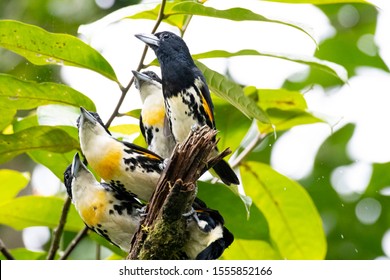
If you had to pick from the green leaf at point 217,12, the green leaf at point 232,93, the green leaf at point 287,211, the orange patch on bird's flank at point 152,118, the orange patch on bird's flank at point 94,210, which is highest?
the green leaf at point 217,12

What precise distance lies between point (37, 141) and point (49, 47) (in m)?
0.29

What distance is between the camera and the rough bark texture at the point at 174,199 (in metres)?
2.01

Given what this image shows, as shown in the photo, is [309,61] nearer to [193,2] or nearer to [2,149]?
[193,2]

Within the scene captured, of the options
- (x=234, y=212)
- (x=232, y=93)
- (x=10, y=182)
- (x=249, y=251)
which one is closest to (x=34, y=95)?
(x=232, y=93)

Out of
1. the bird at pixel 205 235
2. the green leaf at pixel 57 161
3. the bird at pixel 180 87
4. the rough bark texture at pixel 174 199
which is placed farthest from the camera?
the green leaf at pixel 57 161

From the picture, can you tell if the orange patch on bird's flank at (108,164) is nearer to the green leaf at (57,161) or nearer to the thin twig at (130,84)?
the thin twig at (130,84)

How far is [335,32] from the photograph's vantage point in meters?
4.33

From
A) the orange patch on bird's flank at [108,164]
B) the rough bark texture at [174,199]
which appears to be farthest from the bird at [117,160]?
the rough bark texture at [174,199]

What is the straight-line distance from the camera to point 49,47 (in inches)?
95.3

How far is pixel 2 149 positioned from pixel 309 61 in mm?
990

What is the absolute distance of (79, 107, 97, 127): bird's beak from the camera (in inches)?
93.3

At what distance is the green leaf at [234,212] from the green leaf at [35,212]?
656 millimetres
